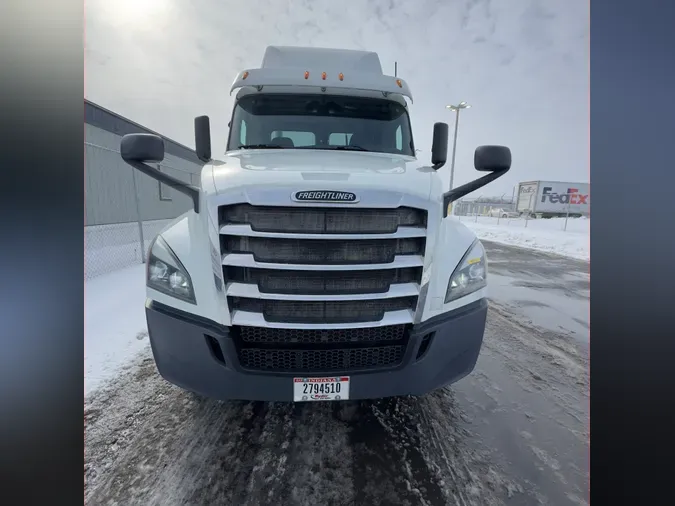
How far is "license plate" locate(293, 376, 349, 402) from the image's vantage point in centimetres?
186

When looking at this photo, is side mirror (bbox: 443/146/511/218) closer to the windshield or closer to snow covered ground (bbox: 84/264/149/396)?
the windshield

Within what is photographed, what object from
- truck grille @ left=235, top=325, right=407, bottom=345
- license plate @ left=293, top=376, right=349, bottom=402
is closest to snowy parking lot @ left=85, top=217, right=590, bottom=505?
license plate @ left=293, top=376, right=349, bottom=402

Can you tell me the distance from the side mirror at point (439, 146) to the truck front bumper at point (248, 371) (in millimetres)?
1927

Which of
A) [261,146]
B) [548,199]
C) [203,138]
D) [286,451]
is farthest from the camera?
[548,199]

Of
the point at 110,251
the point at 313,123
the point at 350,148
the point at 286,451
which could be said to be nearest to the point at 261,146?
the point at 313,123

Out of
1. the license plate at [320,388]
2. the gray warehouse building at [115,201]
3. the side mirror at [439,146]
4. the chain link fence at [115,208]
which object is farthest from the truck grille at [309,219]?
the chain link fence at [115,208]

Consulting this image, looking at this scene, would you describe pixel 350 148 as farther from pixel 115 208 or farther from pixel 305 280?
pixel 115 208

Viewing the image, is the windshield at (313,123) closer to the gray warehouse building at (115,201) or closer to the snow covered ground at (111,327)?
the gray warehouse building at (115,201)

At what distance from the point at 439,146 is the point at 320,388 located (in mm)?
2772

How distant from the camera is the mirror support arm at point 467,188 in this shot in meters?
2.23

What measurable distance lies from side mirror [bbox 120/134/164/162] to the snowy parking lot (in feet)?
3.22

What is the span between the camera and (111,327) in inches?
157
